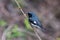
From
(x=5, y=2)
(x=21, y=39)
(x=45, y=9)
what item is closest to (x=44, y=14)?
(x=45, y=9)

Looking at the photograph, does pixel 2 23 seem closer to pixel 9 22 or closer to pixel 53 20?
pixel 9 22

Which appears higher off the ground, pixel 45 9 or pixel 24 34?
pixel 45 9

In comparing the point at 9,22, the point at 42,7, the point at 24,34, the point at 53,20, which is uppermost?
the point at 42,7

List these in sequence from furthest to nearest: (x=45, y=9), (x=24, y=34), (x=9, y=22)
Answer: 1. (x=45, y=9)
2. (x=9, y=22)
3. (x=24, y=34)

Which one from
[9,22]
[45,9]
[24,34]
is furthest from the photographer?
[45,9]

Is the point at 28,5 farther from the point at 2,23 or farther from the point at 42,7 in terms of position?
the point at 2,23

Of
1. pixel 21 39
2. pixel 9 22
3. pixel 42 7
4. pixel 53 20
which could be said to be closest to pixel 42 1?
pixel 42 7

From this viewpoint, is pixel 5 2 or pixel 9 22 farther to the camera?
pixel 5 2

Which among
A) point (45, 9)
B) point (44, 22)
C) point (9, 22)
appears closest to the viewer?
point (9, 22)

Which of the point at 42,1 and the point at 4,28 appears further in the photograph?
the point at 42,1
